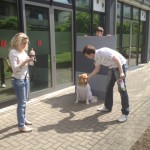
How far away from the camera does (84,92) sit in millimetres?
5812

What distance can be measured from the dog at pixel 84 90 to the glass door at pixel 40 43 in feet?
4.52

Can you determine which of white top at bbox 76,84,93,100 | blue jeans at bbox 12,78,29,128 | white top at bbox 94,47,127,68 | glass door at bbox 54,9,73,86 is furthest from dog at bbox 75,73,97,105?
blue jeans at bbox 12,78,29,128

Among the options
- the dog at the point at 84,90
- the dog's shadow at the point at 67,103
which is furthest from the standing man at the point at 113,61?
the dog's shadow at the point at 67,103

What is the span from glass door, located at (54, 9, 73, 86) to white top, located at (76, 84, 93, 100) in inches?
60.1

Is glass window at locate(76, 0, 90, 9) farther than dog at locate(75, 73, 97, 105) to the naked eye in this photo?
Yes

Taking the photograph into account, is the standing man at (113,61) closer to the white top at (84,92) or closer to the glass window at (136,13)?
the white top at (84,92)

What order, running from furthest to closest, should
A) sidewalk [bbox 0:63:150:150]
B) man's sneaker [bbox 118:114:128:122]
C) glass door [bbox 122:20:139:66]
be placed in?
1. glass door [bbox 122:20:139:66]
2. man's sneaker [bbox 118:114:128:122]
3. sidewalk [bbox 0:63:150:150]

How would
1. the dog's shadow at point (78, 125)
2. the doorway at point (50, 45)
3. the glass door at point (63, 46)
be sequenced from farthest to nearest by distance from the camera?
the glass door at point (63, 46), the doorway at point (50, 45), the dog's shadow at point (78, 125)

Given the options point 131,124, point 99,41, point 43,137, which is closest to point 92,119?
point 131,124

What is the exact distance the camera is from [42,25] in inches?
253

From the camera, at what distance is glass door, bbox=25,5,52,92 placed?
240 inches

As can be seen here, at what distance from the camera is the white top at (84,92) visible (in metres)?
5.77

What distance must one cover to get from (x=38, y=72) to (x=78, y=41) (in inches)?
57.7

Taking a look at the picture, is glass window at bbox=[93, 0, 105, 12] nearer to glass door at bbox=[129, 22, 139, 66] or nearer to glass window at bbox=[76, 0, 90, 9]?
glass window at bbox=[76, 0, 90, 9]
